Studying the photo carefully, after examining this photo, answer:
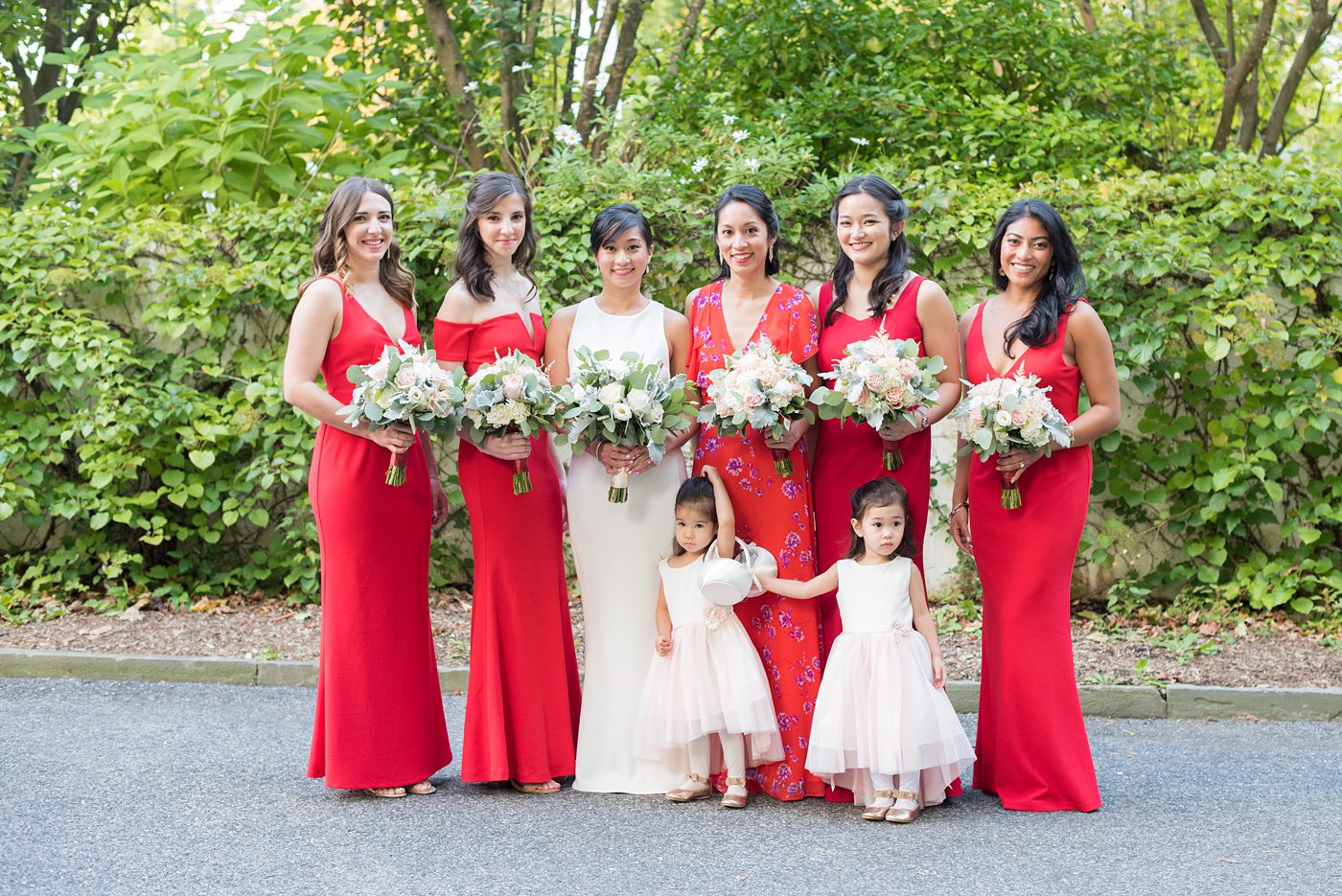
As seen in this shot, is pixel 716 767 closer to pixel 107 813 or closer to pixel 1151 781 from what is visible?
pixel 1151 781

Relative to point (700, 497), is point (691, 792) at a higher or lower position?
lower

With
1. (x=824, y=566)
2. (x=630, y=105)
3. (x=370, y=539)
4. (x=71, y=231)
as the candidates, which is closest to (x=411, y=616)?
(x=370, y=539)

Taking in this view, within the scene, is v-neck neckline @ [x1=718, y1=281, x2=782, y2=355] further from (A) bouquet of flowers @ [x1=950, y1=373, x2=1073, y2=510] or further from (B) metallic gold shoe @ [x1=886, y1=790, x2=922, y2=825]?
(B) metallic gold shoe @ [x1=886, y1=790, x2=922, y2=825]

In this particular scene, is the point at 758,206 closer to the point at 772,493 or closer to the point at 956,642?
the point at 772,493

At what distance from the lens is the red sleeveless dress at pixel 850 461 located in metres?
4.91

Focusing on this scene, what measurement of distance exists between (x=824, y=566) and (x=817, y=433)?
1.80 ft

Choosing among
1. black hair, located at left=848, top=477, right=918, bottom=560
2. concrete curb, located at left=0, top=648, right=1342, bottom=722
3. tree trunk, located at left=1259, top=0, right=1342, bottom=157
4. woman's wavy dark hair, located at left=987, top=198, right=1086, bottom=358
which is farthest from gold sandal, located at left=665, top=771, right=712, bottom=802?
tree trunk, located at left=1259, top=0, right=1342, bottom=157

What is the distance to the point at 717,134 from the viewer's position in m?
8.77

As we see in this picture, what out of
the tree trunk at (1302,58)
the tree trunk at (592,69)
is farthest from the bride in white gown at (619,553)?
the tree trunk at (1302,58)

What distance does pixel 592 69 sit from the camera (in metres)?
10.7

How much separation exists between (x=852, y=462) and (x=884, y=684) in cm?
90

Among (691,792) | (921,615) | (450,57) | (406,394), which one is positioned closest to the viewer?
(406,394)

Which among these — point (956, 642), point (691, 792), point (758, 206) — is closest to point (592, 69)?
point (956, 642)

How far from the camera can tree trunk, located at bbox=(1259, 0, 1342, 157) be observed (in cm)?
1018
